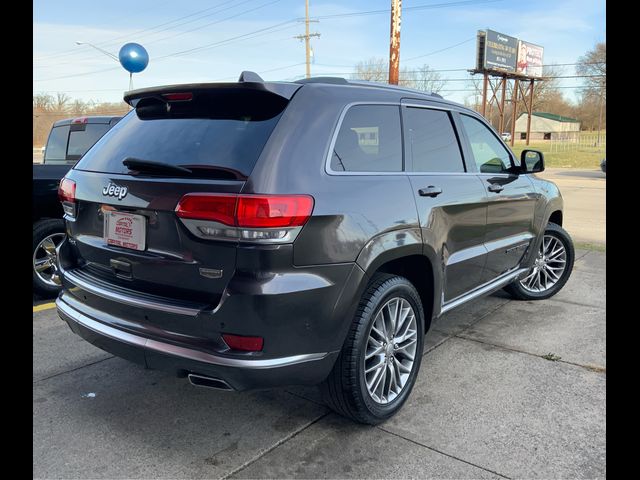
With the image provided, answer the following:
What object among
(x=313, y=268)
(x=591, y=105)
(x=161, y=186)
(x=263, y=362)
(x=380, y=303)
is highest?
(x=591, y=105)

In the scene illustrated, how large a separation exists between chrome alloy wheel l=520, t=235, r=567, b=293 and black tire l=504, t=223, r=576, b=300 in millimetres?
25

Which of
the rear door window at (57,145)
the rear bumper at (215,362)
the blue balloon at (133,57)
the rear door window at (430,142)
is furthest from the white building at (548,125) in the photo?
the rear bumper at (215,362)

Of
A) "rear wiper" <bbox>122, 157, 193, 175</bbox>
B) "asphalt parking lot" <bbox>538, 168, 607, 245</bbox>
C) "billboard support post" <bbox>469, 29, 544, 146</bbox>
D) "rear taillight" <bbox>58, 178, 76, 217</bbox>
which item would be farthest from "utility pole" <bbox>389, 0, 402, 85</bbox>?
"billboard support post" <bbox>469, 29, 544, 146</bbox>

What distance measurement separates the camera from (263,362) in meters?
2.40

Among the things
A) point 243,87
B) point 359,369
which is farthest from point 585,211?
point 243,87

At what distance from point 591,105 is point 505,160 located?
95.4 meters

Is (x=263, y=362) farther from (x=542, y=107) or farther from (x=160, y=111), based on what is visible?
(x=542, y=107)

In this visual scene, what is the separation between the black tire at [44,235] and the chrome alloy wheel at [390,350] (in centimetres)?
375

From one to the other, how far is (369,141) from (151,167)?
117 centimetres

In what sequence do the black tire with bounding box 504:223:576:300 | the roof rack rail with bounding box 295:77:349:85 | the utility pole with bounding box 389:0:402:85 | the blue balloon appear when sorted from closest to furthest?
the roof rack rail with bounding box 295:77:349:85 < the black tire with bounding box 504:223:576:300 < the utility pole with bounding box 389:0:402:85 < the blue balloon

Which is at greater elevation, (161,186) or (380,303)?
(161,186)

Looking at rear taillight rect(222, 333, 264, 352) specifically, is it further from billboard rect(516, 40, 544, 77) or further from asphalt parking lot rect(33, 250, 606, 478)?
billboard rect(516, 40, 544, 77)

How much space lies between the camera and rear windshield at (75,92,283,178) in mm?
2506
